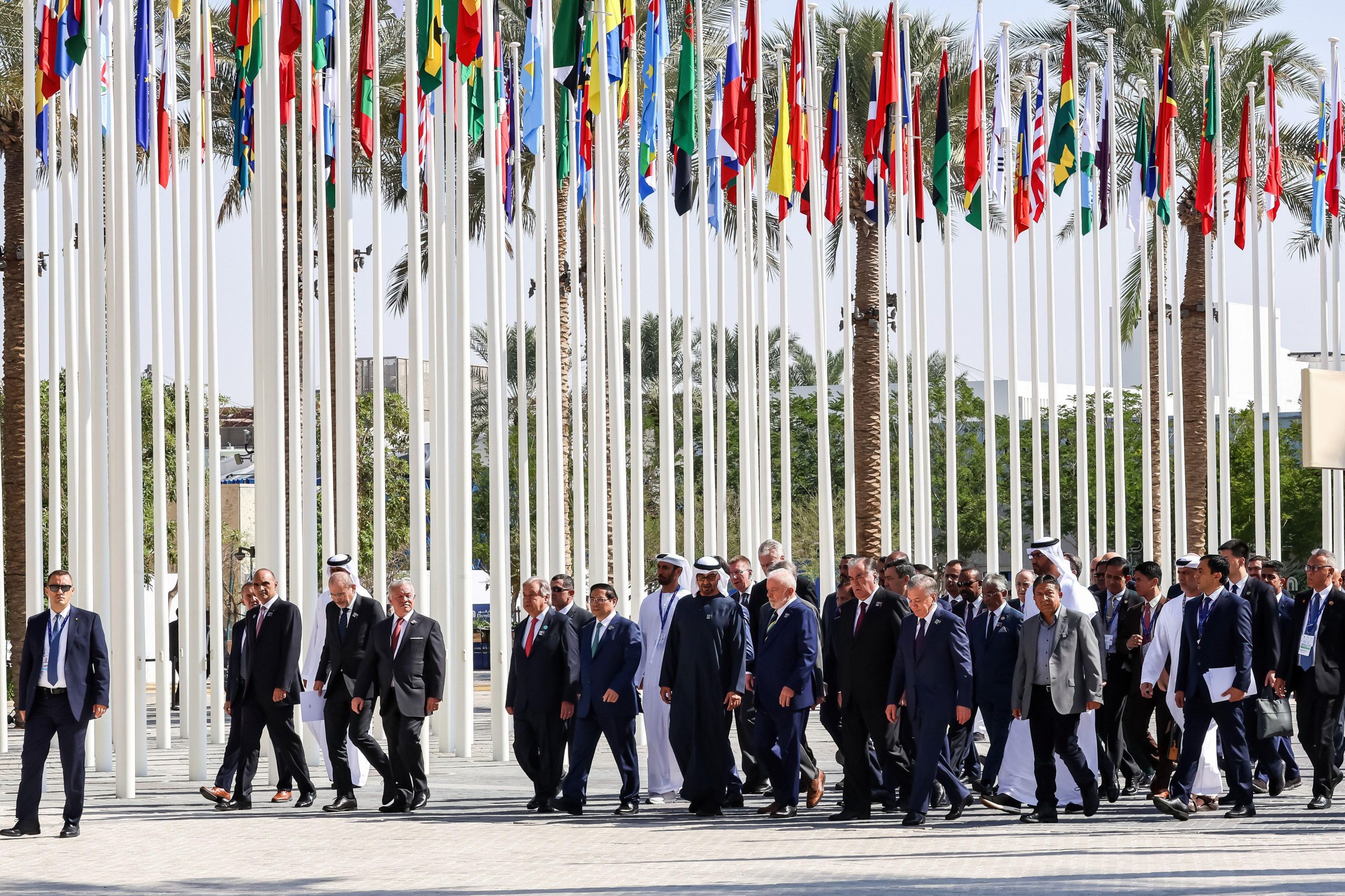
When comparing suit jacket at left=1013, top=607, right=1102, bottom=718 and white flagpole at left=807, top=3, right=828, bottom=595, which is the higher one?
white flagpole at left=807, top=3, right=828, bottom=595

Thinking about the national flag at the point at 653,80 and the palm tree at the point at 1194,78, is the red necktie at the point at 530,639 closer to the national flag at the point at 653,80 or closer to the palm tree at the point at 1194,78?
the national flag at the point at 653,80

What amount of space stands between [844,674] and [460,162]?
304 inches

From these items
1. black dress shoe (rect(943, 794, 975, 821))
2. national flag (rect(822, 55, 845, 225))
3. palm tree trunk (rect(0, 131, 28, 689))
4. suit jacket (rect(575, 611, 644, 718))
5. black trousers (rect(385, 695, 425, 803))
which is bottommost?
black dress shoe (rect(943, 794, 975, 821))

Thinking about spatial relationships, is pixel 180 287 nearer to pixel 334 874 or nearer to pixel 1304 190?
pixel 334 874

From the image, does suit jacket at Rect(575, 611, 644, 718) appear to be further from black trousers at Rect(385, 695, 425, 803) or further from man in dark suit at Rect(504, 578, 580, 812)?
black trousers at Rect(385, 695, 425, 803)

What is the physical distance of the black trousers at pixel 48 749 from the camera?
39.0ft

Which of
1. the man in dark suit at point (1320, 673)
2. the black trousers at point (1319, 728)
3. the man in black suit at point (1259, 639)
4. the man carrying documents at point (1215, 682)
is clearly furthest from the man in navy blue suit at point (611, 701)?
the black trousers at point (1319, 728)

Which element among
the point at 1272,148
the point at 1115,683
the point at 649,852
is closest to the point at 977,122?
the point at 1272,148

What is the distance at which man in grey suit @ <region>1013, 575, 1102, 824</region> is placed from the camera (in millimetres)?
12328

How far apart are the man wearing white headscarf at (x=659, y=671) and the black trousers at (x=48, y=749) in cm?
398

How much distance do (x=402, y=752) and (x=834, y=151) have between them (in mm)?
13017

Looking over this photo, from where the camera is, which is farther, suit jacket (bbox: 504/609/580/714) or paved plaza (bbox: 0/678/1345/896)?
suit jacket (bbox: 504/609/580/714)

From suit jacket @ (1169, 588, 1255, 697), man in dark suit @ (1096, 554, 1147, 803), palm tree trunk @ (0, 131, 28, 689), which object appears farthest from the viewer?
palm tree trunk @ (0, 131, 28, 689)

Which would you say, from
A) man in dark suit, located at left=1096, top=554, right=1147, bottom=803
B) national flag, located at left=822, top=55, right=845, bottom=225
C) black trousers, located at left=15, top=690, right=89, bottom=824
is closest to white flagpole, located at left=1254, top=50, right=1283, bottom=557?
national flag, located at left=822, top=55, right=845, bottom=225
